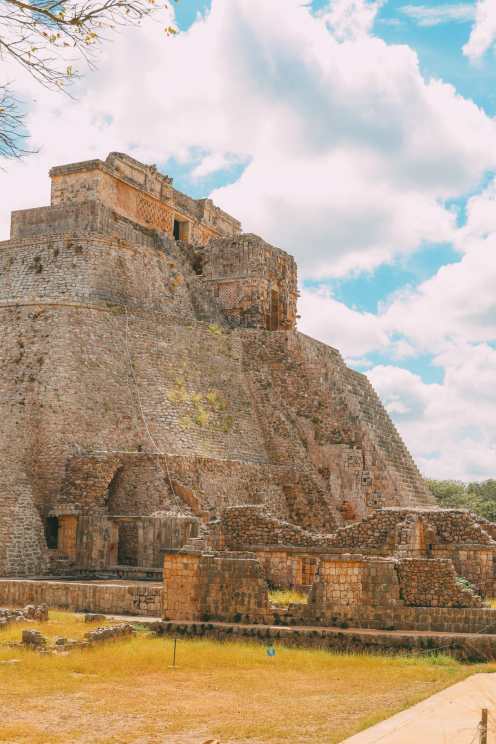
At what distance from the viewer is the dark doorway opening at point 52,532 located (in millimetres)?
23219

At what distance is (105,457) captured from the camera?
23.6 m

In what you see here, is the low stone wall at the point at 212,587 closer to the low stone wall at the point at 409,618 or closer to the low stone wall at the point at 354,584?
the low stone wall at the point at 409,618

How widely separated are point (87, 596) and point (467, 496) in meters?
38.3

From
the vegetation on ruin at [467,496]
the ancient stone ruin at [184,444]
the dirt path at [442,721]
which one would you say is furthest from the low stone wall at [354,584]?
the vegetation on ruin at [467,496]

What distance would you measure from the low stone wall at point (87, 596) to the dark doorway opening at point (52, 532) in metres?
4.99

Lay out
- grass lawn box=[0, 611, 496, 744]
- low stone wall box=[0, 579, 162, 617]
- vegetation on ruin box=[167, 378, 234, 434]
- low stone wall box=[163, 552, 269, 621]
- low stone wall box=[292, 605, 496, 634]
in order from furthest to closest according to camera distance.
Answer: vegetation on ruin box=[167, 378, 234, 434]
low stone wall box=[0, 579, 162, 617]
low stone wall box=[163, 552, 269, 621]
low stone wall box=[292, 605, 496, 634]
grass lawn box=[0, 611, 496, 744]

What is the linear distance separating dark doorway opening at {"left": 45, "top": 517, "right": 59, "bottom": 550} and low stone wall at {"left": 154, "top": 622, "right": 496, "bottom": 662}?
8821mm

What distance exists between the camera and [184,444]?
25438 millimetres

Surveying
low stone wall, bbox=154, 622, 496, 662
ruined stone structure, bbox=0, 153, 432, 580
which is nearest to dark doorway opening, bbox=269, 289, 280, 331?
ruined stone structure, bbox=0, 153, 432, 580

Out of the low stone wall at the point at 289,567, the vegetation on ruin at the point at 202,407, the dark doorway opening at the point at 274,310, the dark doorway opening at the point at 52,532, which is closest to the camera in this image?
the low stone wall at the point at 289,567

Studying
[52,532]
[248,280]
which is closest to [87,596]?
[52,532]

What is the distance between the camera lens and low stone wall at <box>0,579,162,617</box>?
1686cm

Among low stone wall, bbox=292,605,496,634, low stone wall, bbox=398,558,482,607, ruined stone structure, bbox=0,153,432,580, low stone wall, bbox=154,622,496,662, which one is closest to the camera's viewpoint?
low stone wall, bbox=154,622,496,662

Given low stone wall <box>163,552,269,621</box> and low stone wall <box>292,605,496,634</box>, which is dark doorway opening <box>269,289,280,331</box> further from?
low stone wall <box>292,605,496,634</box>
